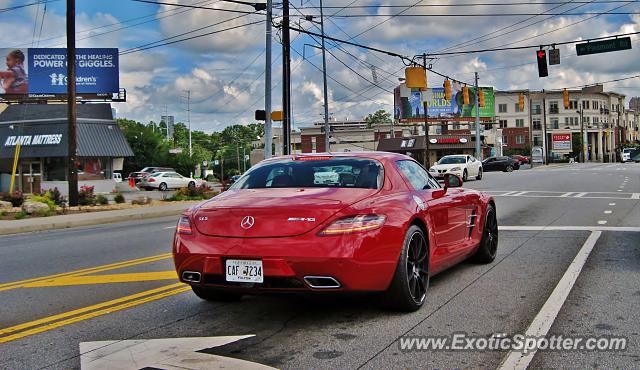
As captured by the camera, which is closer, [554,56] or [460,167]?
[554,56]

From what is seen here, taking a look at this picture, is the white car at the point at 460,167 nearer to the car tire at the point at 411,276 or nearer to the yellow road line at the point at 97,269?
the yellow road line at the point at 97,269

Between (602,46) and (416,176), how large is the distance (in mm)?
23404

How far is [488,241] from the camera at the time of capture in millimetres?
7820

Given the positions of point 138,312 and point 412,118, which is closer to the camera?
point 138,312

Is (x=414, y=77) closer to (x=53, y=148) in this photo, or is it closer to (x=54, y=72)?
(x=53, y=148)

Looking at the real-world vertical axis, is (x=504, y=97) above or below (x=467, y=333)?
above

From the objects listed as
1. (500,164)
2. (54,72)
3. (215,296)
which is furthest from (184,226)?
(500,164)

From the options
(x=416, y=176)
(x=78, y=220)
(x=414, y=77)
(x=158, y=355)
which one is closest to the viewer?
(x=158, y=355)

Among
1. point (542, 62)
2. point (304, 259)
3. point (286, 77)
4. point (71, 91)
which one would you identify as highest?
point (542, 62)

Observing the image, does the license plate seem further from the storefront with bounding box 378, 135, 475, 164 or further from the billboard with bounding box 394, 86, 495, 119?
the billboard with bounding box 394, 86, 495, 119

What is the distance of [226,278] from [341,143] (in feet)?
300

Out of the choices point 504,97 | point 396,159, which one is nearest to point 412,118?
point 504,97

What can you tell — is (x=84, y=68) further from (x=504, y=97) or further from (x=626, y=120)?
(x=626, y=120)

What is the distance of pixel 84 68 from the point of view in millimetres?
47281
